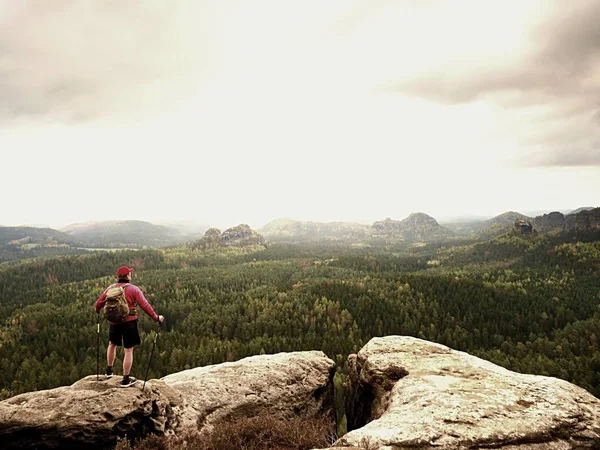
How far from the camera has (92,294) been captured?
587 ft

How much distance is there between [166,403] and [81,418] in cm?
453

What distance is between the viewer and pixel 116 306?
17.6 meters

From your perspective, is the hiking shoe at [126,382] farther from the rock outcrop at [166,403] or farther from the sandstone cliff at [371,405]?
the sandstone cliff at [371,405]

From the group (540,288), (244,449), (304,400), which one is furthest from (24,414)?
(540,288)

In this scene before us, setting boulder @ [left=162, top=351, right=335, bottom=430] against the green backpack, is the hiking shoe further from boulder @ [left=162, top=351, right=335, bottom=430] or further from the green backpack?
the green backpack

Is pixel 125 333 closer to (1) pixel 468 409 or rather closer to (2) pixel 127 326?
(2) pixel 127 326

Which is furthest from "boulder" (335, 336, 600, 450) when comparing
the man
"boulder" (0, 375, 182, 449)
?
the man

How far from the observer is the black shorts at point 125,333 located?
1809cm

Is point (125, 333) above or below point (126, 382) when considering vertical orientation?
above

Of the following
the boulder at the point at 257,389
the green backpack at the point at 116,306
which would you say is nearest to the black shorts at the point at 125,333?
the green backpack at the point at 116,306

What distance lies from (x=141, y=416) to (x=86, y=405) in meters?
2.92

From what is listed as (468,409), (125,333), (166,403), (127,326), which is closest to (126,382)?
(166,403)

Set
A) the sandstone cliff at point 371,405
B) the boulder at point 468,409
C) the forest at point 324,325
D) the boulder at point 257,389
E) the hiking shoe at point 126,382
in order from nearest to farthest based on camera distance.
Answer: the boulder at point 468,409 → the sandstone cliff at point 371,405 → the hiking shoe at point 126,382 → the boulder at point 257,389 → the forest at point 324,325

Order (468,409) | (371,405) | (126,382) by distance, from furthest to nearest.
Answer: (371,405) → (126,382) → (468,409)
